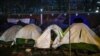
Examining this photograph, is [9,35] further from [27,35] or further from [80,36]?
[80,36]

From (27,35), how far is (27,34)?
0.09 ft

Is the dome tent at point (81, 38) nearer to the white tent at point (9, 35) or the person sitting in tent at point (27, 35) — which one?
the person sitting in tent at point (27, 35)

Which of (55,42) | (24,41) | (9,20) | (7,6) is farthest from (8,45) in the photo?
(7,6)

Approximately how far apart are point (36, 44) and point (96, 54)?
126 centimetres

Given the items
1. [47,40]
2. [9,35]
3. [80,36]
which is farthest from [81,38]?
[9,35]

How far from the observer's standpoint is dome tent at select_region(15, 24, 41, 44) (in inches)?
194

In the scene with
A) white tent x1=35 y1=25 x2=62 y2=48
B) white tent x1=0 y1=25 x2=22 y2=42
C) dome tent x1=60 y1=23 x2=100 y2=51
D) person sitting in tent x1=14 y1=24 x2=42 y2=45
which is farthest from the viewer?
white tent x1=0 y1=25 x2=22 y2=42

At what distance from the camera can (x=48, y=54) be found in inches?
171

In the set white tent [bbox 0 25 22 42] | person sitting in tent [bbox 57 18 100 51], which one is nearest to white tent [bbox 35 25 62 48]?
person sitting in tent [bbox 57 18 100 51]

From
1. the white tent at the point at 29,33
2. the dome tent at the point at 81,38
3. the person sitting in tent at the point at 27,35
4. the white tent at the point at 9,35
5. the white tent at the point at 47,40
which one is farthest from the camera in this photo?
the white tent at the point at 9,35

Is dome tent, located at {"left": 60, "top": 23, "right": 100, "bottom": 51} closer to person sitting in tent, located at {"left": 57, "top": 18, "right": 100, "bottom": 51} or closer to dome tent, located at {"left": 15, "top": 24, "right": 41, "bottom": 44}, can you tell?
person sitting in tent, located at {"left": 57, "top": 18, "right": 100, "bottom": 51}

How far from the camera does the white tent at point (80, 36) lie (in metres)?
4.60

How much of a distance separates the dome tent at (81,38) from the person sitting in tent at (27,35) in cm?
64

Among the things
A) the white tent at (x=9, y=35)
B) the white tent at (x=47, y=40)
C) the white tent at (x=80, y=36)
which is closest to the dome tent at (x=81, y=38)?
the white tent at (x=80, y=36)
